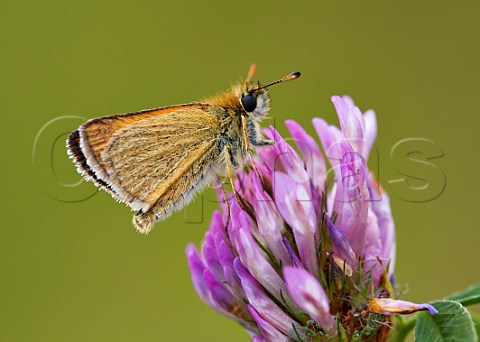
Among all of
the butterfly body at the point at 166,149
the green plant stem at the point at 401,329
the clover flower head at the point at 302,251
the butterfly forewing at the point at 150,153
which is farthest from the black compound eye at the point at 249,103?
the green plant stem at the point at 401,329

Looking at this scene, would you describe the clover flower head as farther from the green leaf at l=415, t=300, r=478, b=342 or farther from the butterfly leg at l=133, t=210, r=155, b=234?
the butterfly leg at l=133, t=210, r=155, b=234

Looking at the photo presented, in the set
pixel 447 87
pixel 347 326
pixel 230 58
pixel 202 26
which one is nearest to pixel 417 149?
pixel 447 87

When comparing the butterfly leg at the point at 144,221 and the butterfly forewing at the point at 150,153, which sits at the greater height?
the butterfly forewing at the point at 150,153

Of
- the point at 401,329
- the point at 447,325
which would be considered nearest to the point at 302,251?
the point at 401,329

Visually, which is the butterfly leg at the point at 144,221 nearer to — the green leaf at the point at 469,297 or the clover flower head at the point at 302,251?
the clover flower head at the point at 302,251

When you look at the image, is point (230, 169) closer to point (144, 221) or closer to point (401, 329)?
point (144, 221)

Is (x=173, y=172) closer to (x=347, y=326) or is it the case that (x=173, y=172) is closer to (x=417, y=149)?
(x=347, y=326)

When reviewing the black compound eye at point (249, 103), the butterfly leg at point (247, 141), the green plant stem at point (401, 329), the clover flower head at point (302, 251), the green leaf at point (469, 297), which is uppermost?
the black compound eye at point (249, 103)

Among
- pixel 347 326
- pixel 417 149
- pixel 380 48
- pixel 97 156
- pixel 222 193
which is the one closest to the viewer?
pixel 347 326
